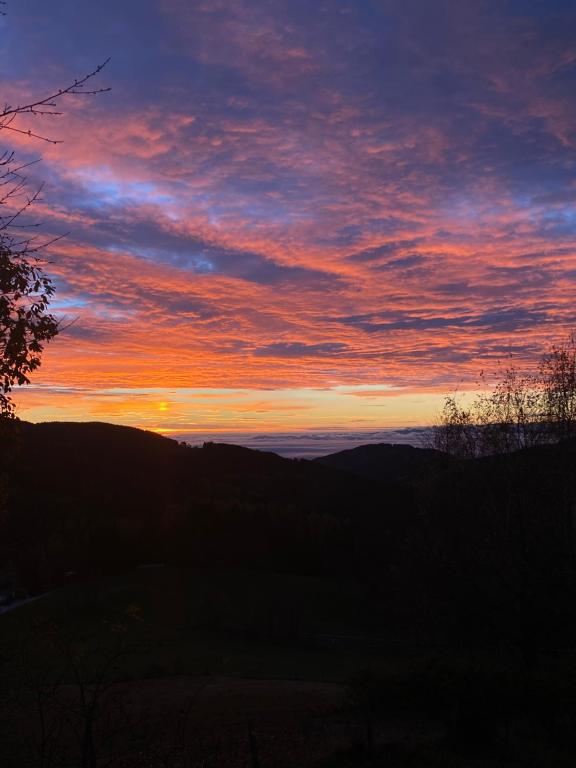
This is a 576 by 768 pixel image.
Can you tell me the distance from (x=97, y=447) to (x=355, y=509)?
2806 inches

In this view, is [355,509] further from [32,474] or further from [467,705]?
[467,705]

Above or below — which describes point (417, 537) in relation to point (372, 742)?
above

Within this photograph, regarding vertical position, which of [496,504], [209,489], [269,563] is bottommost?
[269,563]

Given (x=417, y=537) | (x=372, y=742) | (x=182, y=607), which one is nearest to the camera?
(x=372, y=742)

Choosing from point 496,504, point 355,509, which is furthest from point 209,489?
point 496,504

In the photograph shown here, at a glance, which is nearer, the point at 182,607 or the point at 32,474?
the point at 182,607

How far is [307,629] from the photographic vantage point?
5756 cm

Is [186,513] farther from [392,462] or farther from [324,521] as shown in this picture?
[392,462]

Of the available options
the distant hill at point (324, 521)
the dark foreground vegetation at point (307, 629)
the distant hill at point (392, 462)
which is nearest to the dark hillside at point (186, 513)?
the distant hill at point (324, 521)

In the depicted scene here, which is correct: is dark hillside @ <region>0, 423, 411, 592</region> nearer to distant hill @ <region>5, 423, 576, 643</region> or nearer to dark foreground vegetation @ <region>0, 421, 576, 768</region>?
distant hill @ <region>5, 423, 576, 643</region>

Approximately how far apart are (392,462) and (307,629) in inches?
3494

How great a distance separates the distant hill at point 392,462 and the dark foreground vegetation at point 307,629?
0.57 meters

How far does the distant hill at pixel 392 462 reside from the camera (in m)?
37.0

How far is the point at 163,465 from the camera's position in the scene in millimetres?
133500
